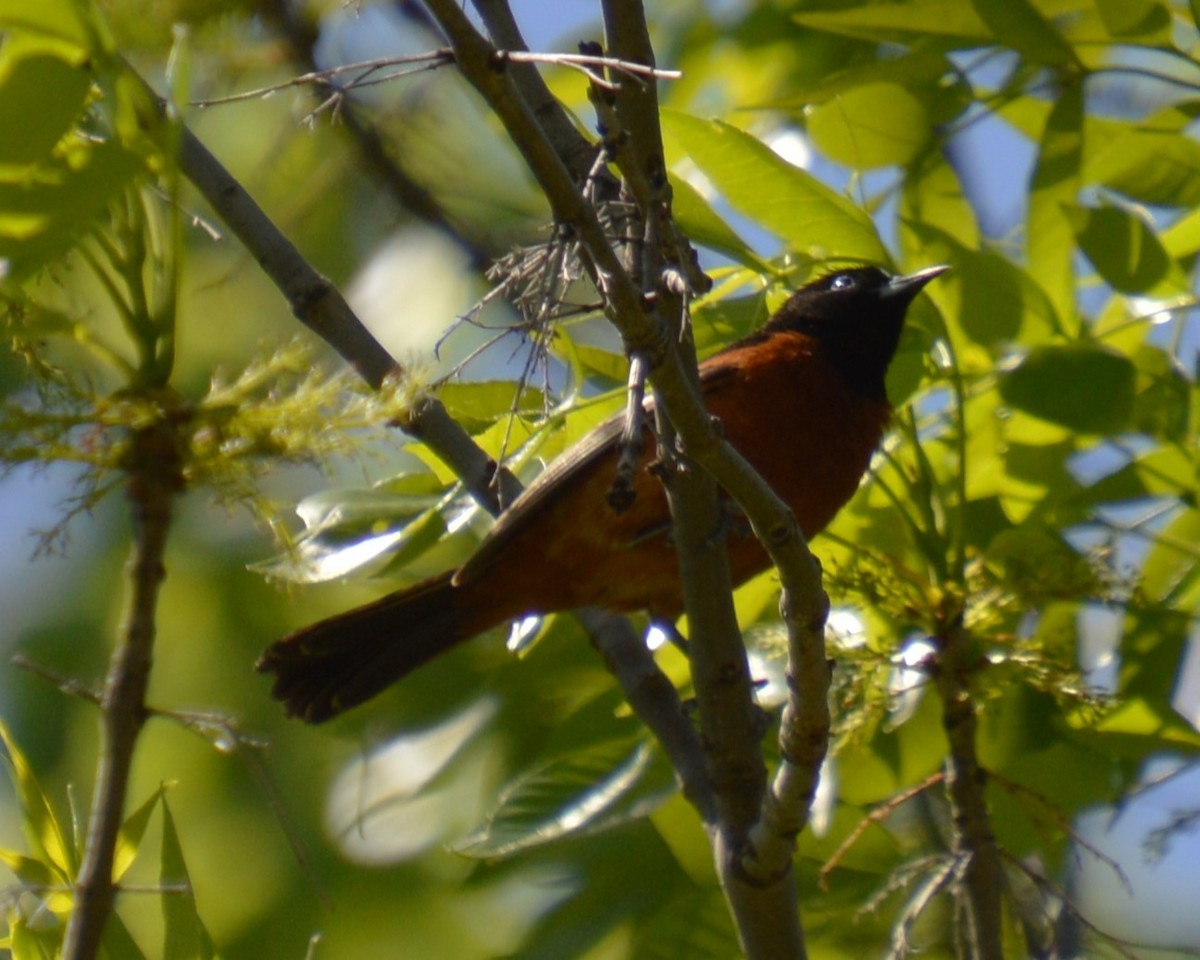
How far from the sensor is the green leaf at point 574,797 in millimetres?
2939

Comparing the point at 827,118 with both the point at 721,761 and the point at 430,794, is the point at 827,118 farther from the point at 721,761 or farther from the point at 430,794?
the point at 430,794

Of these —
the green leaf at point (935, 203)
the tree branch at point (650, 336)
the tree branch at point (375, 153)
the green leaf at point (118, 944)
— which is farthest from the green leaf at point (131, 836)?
the tree branch at point (375, 153)

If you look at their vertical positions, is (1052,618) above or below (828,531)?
below

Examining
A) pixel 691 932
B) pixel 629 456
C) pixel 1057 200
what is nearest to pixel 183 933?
pixel 691 932

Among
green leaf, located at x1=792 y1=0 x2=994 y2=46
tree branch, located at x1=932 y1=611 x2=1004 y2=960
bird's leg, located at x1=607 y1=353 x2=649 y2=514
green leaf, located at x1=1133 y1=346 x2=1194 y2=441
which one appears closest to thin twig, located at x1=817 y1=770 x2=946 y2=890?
tree branch, located at x1=932 y1=611 x2=1004 y2=960

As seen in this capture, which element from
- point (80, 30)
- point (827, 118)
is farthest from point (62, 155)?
point (827, 118)

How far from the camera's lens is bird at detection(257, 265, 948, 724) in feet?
12.3

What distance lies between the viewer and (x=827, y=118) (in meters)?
3.31

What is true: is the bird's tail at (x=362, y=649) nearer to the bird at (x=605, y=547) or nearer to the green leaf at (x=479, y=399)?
the bird at (x=605, y=547)

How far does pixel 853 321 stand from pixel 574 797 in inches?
76.3

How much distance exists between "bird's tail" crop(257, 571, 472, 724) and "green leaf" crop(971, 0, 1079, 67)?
1.83 meters

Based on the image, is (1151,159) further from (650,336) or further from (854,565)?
(650,336)

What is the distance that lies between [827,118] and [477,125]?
2.51 metres

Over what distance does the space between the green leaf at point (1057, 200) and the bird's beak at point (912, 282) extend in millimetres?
195
